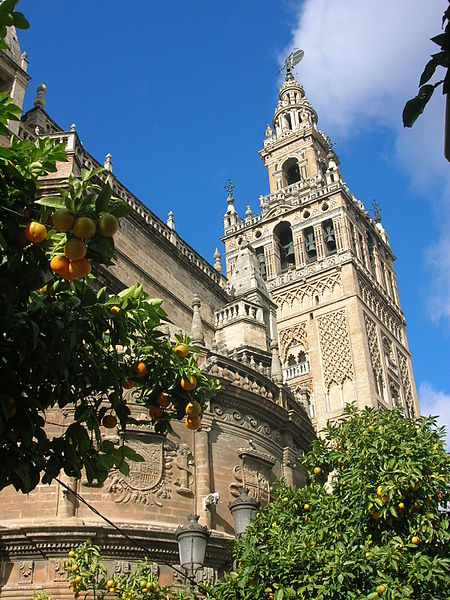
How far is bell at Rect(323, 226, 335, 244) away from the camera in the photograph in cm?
4219

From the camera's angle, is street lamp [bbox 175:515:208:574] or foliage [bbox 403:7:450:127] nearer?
foliage [bbox 403:7:450:127]

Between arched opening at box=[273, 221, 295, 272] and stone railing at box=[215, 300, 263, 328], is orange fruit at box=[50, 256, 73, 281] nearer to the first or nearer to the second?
stone railing at box=[215, 300, 263, 328]

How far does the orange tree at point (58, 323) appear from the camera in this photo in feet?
16.0

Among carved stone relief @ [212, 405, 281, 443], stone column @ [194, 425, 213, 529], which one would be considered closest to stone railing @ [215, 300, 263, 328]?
carved stone relief @ [212, 405, 281, 443]

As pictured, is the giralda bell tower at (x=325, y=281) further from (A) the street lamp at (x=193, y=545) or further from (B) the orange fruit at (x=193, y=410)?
(B) the orange fruit at (x=193, y=410)

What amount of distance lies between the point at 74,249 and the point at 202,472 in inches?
479

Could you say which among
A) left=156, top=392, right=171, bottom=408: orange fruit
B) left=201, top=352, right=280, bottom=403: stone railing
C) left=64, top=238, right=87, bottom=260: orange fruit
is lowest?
left=156, top=392, right=171, bottom=408: orange fruit

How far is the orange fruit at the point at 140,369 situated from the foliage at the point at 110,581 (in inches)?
223

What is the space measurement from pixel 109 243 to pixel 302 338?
114 ft

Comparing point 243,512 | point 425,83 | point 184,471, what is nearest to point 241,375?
point 184,471

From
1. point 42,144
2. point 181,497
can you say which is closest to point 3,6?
point 42,144

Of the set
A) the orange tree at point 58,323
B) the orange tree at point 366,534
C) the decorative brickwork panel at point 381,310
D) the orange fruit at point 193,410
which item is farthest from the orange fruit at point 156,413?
the decorative brickwork panel at point 381,310

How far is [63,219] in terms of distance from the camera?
15.5 feet

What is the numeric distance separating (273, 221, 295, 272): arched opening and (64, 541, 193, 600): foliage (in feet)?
106
